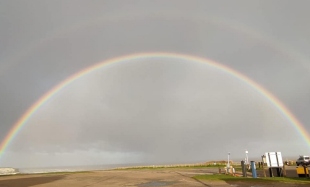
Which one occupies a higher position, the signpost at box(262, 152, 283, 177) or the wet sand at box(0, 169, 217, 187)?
the signpost at box(262, 152, 283, 177)

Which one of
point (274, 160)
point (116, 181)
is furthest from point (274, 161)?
point (116, 181)

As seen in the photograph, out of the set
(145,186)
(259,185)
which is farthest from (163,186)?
(259,185)

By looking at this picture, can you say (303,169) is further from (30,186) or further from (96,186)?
(30,186)

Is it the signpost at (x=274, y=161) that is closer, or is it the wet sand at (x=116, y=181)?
the wet sand at (x=116, y=181)

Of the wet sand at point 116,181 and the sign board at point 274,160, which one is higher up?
the sign board at point 274,160

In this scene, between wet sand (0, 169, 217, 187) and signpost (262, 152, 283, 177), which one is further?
signpost (262, 152, 283, 177)

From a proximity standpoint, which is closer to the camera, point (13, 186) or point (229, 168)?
point (13, 186)

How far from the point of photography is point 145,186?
89.7ft

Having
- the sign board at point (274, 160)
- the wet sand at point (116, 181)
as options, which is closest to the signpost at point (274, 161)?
the sign board at point (274, 160)

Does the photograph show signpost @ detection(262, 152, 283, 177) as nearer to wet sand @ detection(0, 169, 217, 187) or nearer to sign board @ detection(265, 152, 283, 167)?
sign board @ detection(265, 152, 283, 167)

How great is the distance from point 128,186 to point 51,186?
30.5ft

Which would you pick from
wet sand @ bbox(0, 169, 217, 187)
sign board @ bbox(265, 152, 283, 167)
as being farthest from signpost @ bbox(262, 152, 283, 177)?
wet sand @ bbox(0, 169, 217, 187)

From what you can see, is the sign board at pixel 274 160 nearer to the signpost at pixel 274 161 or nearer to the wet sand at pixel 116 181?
the signpost at pixel 274 161

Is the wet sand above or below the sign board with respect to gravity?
below
